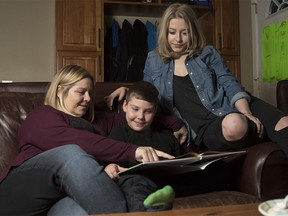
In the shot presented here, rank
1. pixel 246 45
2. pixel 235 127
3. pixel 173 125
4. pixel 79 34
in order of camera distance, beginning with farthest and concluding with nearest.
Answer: pixel 246 45 < pixel 79 34 < pixel 173 125 < pixel 235 127

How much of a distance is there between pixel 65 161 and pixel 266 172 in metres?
0.67

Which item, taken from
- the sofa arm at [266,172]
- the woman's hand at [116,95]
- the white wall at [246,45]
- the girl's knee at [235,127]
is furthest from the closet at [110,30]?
the sofa arm at [266,172]

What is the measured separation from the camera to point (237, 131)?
4.46ft

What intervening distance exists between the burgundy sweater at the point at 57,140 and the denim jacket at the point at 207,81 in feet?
1.81

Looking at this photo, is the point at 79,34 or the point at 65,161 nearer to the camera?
the point at 65,161

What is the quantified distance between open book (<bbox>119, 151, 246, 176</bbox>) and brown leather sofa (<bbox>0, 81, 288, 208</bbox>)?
0.11m

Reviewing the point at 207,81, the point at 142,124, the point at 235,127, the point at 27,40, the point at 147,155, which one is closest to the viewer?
the point at 147,155

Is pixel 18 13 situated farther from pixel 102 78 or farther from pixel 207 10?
pixel 207 10

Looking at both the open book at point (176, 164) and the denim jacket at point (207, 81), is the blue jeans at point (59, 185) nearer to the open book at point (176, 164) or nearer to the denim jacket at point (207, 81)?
the open book at point (176, 164)

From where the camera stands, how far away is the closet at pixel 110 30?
316cm

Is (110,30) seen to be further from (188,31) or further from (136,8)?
(188,31)

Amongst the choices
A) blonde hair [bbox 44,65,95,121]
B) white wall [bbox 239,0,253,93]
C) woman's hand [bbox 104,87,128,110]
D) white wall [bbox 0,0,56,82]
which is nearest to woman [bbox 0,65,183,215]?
blonde hair [bbox 44,65,95,121]

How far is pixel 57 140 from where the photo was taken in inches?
47.4

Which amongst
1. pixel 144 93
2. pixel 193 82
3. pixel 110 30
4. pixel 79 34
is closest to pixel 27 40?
pixel 79 34
